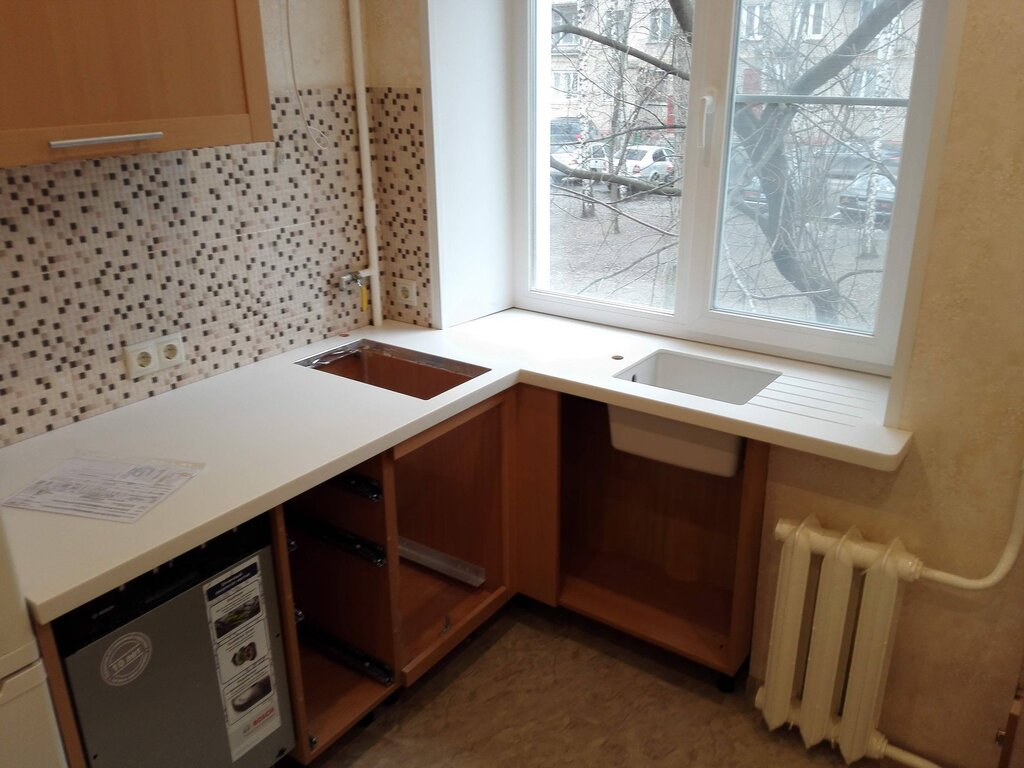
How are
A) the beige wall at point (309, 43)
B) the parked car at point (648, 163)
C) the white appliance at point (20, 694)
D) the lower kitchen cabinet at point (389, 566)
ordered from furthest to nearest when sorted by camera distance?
the parked car at point (648, 163) < the beige wall at point (309, 43) < the lower kitchen cabinet at point (389, 566) < the white appliance at point (20, 694)

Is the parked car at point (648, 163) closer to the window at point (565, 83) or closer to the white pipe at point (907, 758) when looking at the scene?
the window at point (565, 83)

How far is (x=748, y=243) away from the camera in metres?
2.22

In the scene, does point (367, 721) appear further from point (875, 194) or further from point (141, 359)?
point (875, 194)

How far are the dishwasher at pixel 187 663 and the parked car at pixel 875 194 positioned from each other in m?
1.55

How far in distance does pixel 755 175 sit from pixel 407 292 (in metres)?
1.05

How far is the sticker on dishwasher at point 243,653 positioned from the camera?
1.55 meters

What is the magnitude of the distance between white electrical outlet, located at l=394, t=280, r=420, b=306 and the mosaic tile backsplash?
0.10 ft

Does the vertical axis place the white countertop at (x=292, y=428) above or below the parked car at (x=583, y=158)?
below

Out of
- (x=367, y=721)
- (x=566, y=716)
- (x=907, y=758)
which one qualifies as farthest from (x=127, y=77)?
(x=907, y=758)

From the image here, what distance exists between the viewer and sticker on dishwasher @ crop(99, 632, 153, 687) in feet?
4.49

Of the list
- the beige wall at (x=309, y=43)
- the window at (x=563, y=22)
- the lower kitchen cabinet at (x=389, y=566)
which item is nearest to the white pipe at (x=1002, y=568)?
the lower kitchen cabinet at (x=389, y=566)

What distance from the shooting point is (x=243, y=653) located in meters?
1.61

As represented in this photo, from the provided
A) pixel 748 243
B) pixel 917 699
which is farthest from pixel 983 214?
pixel 917 699

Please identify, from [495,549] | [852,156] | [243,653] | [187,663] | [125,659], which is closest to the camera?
[125,659]
